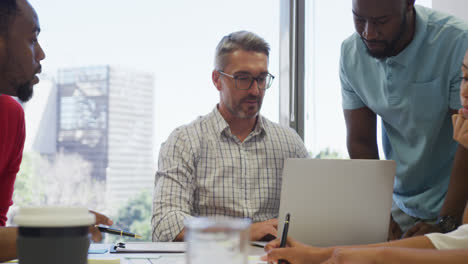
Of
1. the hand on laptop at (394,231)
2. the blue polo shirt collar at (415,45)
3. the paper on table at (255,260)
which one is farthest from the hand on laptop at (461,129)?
the paper on table at (255,260)

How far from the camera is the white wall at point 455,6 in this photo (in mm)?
2131

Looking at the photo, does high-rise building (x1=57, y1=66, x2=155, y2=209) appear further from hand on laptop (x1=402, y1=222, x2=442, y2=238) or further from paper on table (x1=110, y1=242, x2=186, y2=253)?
hand on laptop (x1=402, y1=222, x2=442, y2=238)

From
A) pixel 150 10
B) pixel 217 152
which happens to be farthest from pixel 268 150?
pixel 150 10

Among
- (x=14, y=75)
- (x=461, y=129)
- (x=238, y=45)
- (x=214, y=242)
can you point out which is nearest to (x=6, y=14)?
(x=14, y=75)

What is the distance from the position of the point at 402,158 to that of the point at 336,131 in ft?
2.68

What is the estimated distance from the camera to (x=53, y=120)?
2811 millimetres

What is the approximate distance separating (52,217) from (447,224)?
124 centimetres

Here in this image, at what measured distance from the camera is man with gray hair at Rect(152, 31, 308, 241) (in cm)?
173

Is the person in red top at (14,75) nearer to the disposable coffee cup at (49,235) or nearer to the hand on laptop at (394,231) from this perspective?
the disposable coffee cup at (49,235)

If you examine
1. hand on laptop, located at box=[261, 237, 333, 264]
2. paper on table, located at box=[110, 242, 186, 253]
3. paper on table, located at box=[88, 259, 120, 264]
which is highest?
hand on laptop, located at box=[261, 237, 333, 264]

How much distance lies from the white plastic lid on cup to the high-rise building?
2189mm

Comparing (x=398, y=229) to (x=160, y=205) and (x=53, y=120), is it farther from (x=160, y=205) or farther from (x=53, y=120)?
(x=53, y=120)

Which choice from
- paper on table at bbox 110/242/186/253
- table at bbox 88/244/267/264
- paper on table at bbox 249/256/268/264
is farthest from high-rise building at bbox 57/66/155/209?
paper on table at bbox 249/256/268/264

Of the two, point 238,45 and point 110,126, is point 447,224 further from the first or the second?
point 110,126
